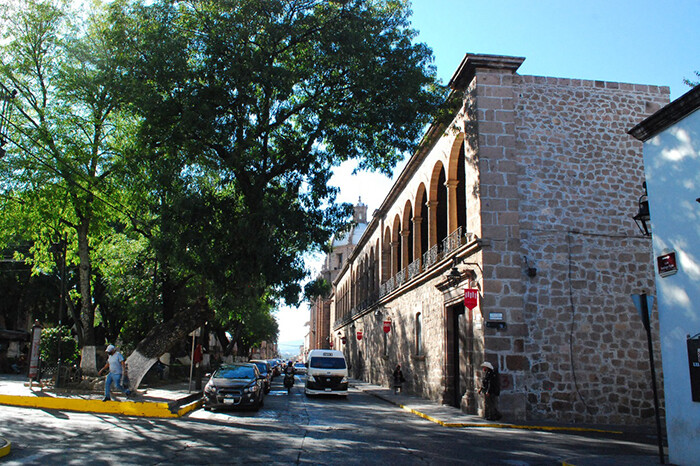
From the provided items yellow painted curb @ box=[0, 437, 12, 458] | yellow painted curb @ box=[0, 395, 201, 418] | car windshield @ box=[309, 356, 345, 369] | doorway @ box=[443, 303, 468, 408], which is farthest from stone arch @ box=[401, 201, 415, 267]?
yellow painted curb @ box=[0, 437, 12, 458]

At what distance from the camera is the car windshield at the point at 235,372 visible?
16.4 metres

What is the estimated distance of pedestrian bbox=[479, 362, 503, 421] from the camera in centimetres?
1437

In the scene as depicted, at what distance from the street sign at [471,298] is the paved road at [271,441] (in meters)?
3.80

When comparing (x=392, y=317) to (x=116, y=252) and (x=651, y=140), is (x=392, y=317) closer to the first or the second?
(x=116, y=252)

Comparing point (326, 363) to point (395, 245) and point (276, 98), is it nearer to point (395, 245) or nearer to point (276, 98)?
point (395, 245)

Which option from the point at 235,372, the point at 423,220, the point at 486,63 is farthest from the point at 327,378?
the point at 486,63

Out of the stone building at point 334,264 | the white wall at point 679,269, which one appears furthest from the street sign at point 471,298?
the stone building at point 334,264

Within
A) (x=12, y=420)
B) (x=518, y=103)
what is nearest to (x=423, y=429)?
(x=12, y=420)

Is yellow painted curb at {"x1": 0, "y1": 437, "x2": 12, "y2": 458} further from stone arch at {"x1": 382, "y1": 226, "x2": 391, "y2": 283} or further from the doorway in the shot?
stone arch at {"x1": 382, "y1": 226, "x2": 391, "y2": 283}

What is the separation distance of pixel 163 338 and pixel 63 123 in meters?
9.08

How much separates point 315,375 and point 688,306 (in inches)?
671

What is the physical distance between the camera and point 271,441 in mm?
9867

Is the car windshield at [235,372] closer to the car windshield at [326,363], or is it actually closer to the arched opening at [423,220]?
the car windshield at [326,363]

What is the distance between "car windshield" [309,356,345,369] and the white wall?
1638 centimetres
